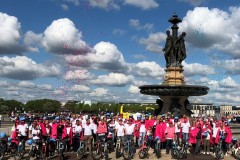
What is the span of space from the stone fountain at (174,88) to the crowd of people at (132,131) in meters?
7.83

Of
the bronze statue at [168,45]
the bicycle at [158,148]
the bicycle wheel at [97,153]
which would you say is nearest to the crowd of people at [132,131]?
the bicycle at [158,148]

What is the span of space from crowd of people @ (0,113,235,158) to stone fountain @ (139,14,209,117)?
7.83m

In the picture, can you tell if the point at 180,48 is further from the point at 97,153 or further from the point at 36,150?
the point at 36,150

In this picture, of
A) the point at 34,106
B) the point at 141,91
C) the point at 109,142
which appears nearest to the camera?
the point at 109,142

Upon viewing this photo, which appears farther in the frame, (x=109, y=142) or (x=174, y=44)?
(x=174, y=44)

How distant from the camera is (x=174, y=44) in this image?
30.7 m

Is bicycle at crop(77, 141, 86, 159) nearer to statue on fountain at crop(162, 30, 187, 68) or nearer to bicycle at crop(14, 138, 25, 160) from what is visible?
bicycle at crop(14, 138, 25, 160)

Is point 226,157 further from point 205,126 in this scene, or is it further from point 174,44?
point 174,44

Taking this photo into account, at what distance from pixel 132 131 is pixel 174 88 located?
10087mm

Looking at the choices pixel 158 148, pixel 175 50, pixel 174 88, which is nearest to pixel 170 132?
pixel 158 148

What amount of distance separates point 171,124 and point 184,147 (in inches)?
47.3

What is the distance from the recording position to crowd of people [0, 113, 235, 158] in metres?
16.6

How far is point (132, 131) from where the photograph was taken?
56.5 feet

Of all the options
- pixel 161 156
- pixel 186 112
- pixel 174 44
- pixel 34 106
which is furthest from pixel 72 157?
pixel 34 106
